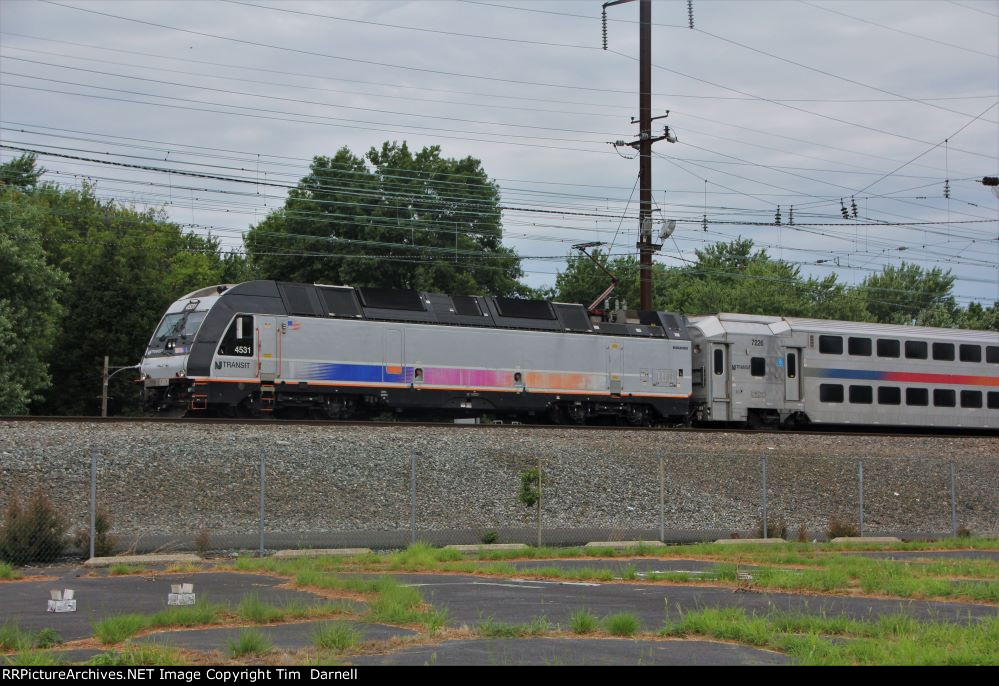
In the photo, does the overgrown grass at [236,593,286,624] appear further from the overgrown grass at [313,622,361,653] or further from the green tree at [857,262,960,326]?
the green tree at [857,262,960,326]

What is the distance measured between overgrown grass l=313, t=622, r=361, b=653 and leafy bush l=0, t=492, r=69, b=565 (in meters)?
10.9

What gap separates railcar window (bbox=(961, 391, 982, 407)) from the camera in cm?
4441

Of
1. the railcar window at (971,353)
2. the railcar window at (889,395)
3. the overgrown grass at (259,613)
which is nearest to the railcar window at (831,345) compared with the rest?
the railcar window at (889,395)

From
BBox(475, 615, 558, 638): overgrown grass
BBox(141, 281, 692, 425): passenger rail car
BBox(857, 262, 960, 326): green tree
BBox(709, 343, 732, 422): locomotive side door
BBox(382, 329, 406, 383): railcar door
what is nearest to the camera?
BBox(475, 615, 558, 638): overgrown grass

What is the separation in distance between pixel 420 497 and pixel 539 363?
34.5 ft

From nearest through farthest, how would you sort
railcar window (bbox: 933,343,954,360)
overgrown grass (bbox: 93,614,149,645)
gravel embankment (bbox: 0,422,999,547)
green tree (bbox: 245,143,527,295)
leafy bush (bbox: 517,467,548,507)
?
overgrown grass (bbox: 93,614,149,645) < gravel embankment (bbox: 0,422,999,547) < leafy bush (bbox: 517,467,548,507) < railcar window (bbox: 933,343,954,360) < green tree (bbox: 245,143,527,295)

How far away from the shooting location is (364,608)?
13.2 meters

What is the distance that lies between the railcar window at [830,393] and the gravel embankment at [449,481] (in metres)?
6.11

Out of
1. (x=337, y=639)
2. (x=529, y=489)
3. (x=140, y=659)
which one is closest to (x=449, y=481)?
(x=529, y=489)

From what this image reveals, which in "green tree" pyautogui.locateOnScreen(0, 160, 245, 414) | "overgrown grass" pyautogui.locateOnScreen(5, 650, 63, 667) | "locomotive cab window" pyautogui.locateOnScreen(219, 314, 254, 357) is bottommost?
"overgrown grass" pyautogui.locateOnScreen(5, 650, 63, 667)

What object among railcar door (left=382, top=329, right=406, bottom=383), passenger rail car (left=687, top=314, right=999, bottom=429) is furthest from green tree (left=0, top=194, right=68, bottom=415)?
passenger rail car (left=687, top=314, right=999, bottom=429)

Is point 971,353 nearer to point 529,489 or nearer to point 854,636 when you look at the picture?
point 529,489

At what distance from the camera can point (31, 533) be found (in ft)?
62.6
